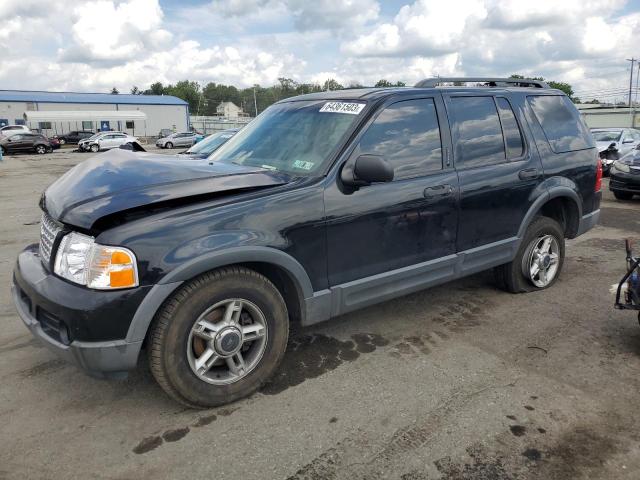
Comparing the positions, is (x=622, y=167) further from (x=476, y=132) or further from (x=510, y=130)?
(x=476, y=132)

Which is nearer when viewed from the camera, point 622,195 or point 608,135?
point 622,195

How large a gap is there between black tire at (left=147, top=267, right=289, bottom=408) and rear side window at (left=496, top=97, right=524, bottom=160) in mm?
2608

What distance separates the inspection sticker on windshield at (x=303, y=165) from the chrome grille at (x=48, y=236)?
5.11 feet

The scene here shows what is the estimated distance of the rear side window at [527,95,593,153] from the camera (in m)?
4.88

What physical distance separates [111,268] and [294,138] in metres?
1.75

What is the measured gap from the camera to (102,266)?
2672 millimetres

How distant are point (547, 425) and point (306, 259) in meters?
1.73

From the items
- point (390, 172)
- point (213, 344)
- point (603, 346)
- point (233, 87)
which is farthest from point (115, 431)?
point (233, 87)

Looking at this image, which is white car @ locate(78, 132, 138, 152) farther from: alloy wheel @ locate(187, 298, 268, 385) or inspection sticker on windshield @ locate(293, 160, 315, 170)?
alloy wheel @ locate(187, 298, 268, 385)

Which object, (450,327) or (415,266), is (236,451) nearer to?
(415,266)

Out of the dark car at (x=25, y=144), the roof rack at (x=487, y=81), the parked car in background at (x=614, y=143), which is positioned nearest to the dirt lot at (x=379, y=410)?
the roof rack at (x=487, y=81)

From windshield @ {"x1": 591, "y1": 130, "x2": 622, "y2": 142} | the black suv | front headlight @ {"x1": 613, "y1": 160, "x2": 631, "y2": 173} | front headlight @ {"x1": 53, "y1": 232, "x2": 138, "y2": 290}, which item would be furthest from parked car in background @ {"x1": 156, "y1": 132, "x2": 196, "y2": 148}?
front headlight @ {"x1": 53, "y1": 232, "x2": 138, "y2": 290}

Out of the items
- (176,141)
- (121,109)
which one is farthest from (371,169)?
(121,109)

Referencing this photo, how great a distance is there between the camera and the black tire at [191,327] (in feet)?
→ 9.36
